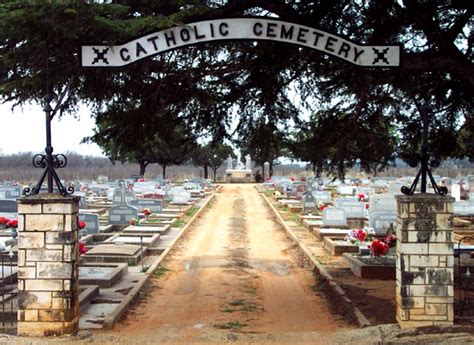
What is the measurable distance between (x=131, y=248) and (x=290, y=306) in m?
6.12

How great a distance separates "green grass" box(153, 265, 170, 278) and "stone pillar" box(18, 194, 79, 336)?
21.5ft

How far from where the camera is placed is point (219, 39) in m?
7.88

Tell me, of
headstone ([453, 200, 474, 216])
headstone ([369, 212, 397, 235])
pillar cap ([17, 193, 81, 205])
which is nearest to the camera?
pillar cap ([17, 193, 81, 205])

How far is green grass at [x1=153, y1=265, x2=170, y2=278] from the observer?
14.2 meters

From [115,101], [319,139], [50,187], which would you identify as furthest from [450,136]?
[50,187]

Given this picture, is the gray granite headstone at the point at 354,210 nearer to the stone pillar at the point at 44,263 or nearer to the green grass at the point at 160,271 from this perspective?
the green grass at the point at 160,271

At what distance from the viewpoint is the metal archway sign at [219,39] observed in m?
7.85

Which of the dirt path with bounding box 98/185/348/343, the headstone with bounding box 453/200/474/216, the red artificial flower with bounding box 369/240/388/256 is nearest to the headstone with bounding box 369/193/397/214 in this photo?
the dirt path with bounding box 98/185/348/343

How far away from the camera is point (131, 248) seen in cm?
1597

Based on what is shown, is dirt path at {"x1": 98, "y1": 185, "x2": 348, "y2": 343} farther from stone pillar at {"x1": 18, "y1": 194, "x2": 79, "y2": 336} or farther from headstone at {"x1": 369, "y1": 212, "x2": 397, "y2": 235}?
headstone at {"x1": 369, "y1": 212, "x2": 397, "y2": 235}

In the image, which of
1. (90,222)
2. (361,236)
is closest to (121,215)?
(90,222)

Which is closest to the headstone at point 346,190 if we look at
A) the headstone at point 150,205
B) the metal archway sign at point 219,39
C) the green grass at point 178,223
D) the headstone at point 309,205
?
the headstone at point 309,205

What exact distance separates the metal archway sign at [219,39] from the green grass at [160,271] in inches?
287

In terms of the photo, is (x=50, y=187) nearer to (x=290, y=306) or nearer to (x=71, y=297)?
(x=71, y=297)
